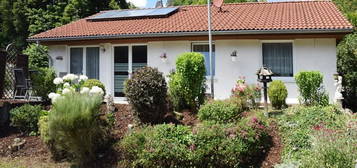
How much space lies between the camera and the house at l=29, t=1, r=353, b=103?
11.9m

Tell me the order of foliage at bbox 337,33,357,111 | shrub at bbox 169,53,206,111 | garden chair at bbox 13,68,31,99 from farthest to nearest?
foliage at bbox 337,33,357,111 → garden chair at bbox 13,68,31,99 → shrub at bbox 169,53,206,111

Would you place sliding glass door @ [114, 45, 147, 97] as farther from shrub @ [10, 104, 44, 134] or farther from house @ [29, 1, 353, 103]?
shrub @ [10, 104, 44, 134]

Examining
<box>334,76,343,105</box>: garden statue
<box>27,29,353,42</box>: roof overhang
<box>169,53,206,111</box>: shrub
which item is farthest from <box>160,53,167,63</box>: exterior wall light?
<box>334,76,343,105</box>: garden statue

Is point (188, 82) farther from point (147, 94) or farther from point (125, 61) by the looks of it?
point (125, 61)

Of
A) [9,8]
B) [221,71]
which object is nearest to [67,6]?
[9,8]

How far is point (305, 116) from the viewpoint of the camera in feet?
27.8

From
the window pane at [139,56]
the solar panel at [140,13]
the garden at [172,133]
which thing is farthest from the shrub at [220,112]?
the solar panel at [140,13]

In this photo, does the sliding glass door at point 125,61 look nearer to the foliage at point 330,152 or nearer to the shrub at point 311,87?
the shrub at point 311,87

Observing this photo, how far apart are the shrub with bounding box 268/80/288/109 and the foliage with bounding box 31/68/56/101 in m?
8.03

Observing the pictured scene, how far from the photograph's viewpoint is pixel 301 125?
808 cm

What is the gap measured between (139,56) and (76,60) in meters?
3.31

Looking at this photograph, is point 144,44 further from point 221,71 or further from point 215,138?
point 215,138

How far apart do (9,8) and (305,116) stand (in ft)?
93.1

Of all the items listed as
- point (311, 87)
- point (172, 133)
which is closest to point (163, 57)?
point (311, 87)
